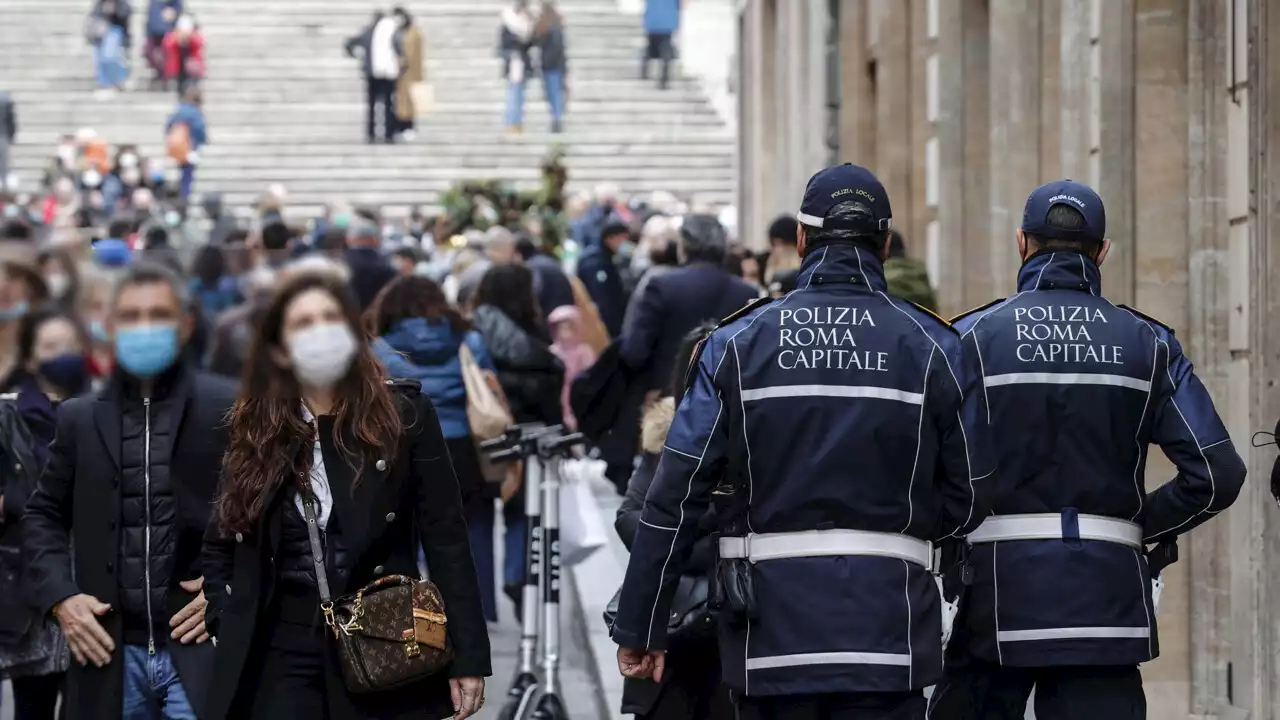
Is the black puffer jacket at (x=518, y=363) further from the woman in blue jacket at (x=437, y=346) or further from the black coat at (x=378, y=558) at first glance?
the black coat at (x=378, y=558)

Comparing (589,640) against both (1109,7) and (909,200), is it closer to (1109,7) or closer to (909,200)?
(1109,7)

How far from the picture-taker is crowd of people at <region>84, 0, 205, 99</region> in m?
38.6

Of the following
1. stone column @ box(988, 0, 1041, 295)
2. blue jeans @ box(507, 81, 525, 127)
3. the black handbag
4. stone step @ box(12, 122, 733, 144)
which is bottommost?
the black handbag

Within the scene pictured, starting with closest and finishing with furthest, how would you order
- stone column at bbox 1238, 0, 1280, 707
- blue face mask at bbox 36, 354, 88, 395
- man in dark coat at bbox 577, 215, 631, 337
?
blue face mask at bbox 36, 354, 88, 395 → stone column at bbox 1238, 0, 1280, 707 → man in dark coat at bbox 577, 215, 631, 337

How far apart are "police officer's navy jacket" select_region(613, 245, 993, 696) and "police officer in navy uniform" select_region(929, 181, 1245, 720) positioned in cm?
63

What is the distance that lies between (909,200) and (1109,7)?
21.7 ft

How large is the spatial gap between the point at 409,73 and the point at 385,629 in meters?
31.6

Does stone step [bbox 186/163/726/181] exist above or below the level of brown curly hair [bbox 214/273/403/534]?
above

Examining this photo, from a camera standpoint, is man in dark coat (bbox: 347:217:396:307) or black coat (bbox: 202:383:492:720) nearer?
black coat (bbox: 202:383:492:720)

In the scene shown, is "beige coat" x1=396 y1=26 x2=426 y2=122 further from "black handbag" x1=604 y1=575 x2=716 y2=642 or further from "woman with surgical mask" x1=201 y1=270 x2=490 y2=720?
"woman with surgical mask" x1=201 y1=270 x2=490 y2=720

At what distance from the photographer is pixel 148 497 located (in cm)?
658

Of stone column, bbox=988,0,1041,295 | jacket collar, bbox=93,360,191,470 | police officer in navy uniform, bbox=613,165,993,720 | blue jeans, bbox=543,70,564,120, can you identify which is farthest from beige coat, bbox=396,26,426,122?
police officer in navy uniform, bbox=613,165,993,720

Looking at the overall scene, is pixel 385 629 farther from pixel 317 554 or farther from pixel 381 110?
pixel 381 110

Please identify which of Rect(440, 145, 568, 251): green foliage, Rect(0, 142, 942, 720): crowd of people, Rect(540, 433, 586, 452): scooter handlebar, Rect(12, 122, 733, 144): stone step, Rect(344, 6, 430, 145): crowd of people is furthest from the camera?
Rect(12, 122, 733, 144): stone step
